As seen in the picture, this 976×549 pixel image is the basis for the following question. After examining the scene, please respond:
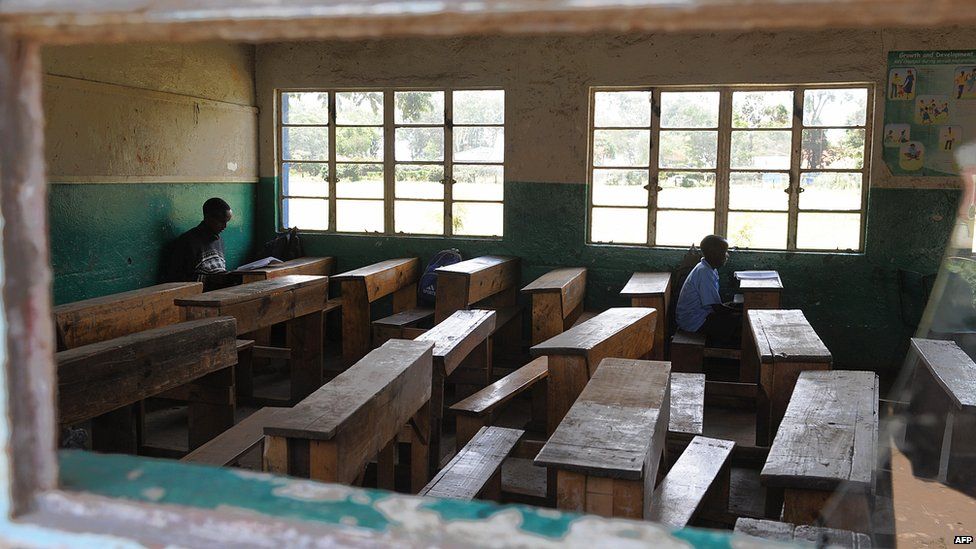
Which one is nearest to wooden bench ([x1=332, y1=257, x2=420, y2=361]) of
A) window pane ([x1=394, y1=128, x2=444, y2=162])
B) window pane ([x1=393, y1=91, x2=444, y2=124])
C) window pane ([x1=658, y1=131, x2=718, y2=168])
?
window pane ([x1=394, y1=128, x2=444, y2=162])

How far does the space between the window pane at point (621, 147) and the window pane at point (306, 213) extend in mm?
2584

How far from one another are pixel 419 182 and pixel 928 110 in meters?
4.15

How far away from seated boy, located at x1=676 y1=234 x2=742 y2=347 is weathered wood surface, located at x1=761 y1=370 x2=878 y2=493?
2.41 meters

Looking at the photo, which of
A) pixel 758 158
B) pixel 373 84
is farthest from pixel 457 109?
pixel 758 158

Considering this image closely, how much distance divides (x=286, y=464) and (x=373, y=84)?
567 cm

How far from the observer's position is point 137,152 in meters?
6.11

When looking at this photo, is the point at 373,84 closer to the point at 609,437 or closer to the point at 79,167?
the point at 79,167

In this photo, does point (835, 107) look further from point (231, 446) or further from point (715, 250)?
point (231, 446)

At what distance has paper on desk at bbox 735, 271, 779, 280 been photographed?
609 centimetres

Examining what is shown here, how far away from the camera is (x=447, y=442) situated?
4.80 meters

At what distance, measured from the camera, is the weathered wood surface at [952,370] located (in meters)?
3.54

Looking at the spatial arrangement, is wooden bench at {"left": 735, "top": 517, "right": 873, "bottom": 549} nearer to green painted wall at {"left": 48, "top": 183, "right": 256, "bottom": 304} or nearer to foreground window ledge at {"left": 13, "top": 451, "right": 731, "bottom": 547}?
foreground window ledge at {"left": 13, "top": 451, "right": 731, "bottom": 547}

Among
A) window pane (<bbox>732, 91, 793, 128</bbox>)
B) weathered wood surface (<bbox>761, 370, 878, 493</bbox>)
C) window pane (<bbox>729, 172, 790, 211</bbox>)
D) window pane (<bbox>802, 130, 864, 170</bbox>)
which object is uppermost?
window pane (<bbox>732, 91, 793, 128</bbox>)

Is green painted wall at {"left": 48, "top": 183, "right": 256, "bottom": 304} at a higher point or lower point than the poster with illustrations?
lower
